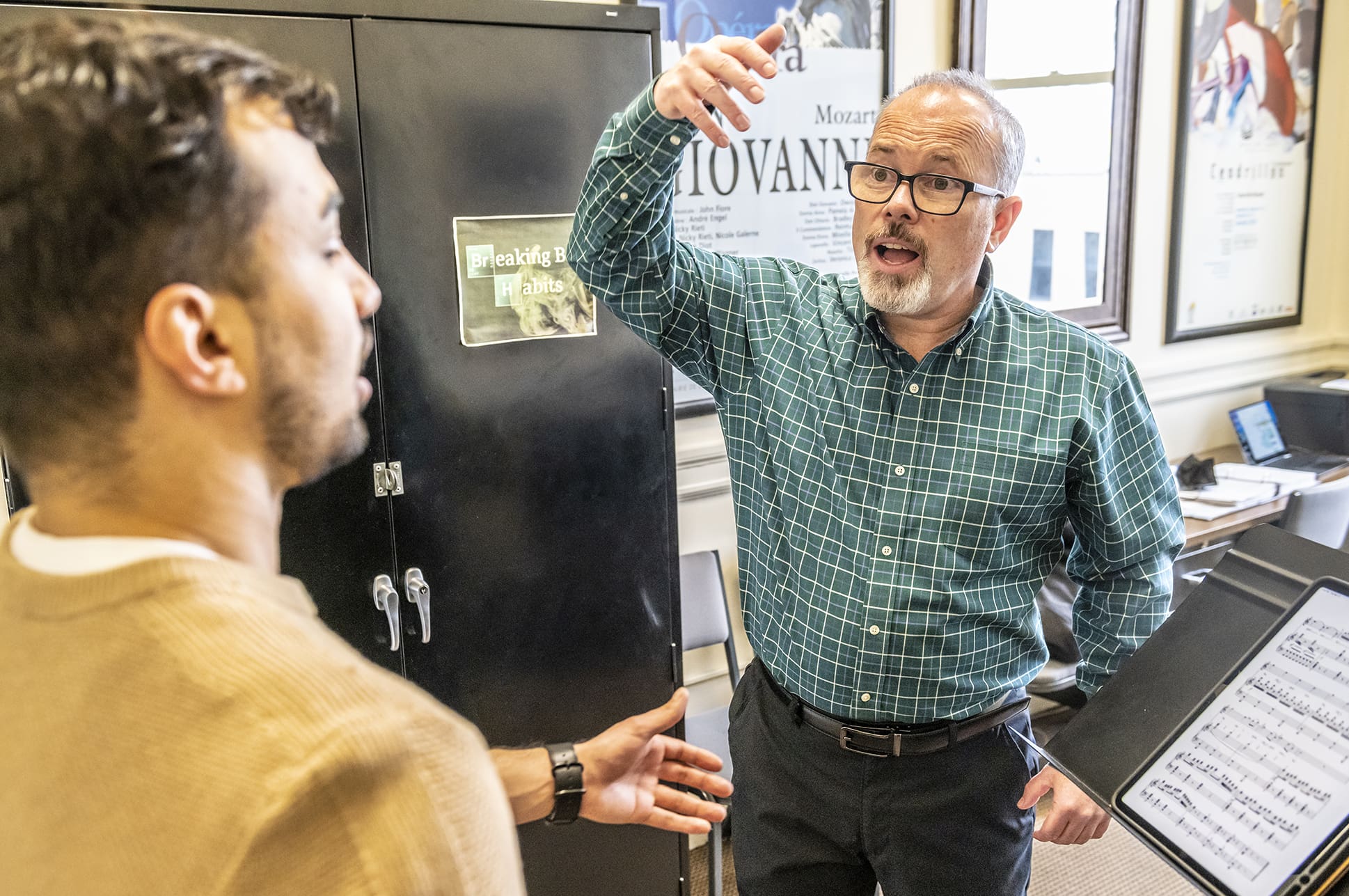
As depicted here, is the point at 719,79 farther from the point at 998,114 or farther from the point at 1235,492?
the point at 1235,492

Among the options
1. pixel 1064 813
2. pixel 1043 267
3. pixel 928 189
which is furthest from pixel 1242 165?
pixel 1064 813

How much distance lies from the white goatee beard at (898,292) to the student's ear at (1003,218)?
0.18 meters

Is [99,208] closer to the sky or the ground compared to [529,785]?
closer to the sky

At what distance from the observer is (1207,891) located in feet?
3.03

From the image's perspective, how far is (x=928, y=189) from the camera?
5.28 feet

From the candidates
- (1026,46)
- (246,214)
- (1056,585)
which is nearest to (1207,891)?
(246,214)

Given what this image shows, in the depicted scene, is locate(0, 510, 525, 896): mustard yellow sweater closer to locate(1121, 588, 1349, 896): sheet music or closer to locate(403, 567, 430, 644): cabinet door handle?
locate(1121, 588, 1349, 896): sheet music

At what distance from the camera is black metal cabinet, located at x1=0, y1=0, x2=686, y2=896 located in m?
1.62

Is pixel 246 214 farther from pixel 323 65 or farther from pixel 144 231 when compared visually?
pixel 323 65

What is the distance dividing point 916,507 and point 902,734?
0.35m

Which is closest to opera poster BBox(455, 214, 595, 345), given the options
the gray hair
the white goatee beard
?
the white goatee beard

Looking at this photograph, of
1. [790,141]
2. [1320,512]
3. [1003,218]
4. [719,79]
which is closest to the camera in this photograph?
[719,79]

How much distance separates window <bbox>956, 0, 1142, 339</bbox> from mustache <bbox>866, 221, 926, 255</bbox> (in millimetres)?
1628

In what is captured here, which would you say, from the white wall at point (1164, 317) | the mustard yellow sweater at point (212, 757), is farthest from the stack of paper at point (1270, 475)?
the mustard yellow sweater at point (212, 757)
